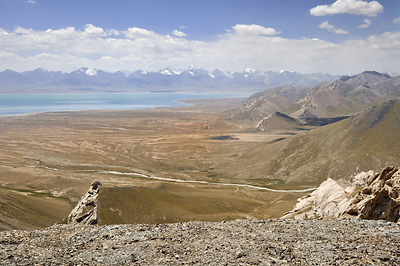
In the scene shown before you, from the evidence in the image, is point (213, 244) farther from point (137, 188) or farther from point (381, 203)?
point (137, 188)

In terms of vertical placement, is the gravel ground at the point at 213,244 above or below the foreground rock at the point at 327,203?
above

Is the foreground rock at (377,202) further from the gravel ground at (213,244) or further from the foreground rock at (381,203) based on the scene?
the gravel ground at (213,244)

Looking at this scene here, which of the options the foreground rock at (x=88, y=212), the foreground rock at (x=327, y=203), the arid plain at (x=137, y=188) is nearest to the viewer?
the foreground rock at (x=327, y=203)

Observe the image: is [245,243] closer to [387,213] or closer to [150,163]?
[387,213]

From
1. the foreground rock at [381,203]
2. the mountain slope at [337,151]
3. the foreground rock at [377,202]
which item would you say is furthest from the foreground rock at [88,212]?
the mountain slope at [337,151]

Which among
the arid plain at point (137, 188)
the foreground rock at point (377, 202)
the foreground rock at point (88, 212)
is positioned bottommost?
the arid plain at point (137, 188)

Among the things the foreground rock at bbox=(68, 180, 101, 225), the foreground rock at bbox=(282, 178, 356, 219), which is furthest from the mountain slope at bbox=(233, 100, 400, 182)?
the foreground rock at bbox=(68, 180, 101, 225)

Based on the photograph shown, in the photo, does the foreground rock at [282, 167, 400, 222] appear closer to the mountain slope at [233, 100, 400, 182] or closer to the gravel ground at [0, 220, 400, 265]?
the gravel ground at [0, 220, 400, 265]

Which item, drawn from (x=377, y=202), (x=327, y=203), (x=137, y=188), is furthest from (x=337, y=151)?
(x=377, y=202)
